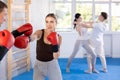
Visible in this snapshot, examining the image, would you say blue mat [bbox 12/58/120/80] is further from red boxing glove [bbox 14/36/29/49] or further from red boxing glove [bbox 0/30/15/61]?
red boxing glove [bbox 0/30/15/61]

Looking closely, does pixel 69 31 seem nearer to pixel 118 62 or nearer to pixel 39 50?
pixel 118 62

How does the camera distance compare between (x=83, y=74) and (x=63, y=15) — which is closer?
(x=83, y=74)

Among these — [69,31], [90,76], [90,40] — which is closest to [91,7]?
[69,31]

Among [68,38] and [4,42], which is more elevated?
[4,42]

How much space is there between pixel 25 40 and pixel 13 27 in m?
2.60

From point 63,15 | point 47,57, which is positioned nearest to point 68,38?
point 63,15

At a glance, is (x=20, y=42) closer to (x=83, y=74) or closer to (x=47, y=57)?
(x=47, y=57)

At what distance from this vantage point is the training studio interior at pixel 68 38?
5.60 metres

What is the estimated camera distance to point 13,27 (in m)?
5.67

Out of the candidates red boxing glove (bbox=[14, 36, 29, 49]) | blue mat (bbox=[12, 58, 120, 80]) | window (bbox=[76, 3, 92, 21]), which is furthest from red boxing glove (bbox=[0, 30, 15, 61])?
window (bbox=[76, 3, 92, 21])

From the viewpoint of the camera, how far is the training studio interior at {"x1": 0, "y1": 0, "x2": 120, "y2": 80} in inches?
221

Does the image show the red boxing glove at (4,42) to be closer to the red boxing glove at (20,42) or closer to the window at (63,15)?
the red boxing glove at (20,42)

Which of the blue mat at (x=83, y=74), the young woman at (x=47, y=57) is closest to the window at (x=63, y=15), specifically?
the blue mat at (x=83, y=74)

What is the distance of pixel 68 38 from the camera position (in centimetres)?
830
